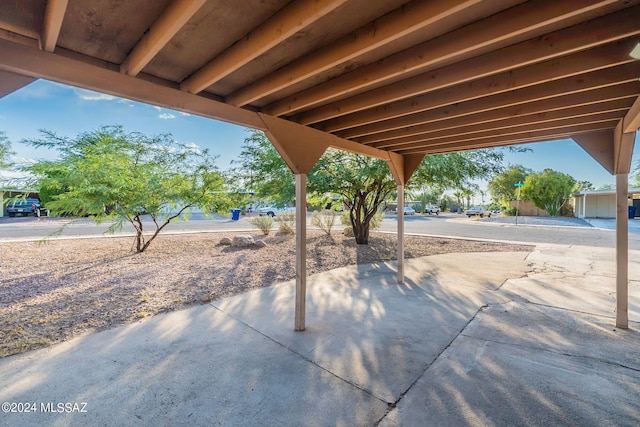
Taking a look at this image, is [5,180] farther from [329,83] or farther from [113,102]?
[329,83]

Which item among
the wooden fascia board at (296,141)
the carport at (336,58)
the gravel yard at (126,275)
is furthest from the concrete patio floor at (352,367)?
the wooden fascia board at (296,141)

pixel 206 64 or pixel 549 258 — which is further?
pixel 549 258

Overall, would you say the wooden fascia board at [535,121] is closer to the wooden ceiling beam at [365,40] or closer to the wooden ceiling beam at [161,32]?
the wooden ceiling beam at [365,40]

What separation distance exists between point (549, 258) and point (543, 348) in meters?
5.36

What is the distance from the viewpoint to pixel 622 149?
9.33 feet

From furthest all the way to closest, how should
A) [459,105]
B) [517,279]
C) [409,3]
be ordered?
[517,279] → [459,105] → [409,3]

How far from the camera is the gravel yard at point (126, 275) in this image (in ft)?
10.1

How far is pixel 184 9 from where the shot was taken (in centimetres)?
132

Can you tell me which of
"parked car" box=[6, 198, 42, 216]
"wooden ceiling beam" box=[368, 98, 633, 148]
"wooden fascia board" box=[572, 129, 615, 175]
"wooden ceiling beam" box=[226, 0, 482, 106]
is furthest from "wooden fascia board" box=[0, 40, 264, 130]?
"parked car" box=[6, 198, 42, 216]

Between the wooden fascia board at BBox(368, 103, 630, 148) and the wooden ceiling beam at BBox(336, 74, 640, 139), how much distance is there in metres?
0.29

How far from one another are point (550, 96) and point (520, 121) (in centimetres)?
76

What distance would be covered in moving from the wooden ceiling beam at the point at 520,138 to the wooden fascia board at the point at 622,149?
0.64 feet

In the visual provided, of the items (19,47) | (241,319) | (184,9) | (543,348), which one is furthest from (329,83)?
(543,348)

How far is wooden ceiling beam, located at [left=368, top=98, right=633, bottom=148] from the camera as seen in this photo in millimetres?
2541
